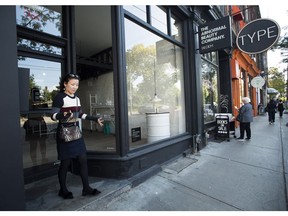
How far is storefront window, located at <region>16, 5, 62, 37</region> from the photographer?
12.7 feet

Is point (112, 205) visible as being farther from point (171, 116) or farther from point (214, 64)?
point (214, 64)

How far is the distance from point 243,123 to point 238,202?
16.9ft

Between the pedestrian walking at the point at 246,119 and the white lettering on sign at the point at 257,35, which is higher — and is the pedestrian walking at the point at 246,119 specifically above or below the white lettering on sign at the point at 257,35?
below

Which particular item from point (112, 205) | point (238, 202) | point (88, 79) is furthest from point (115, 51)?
point (88, 79)

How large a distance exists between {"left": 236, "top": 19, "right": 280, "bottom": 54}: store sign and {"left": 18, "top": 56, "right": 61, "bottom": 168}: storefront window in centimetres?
534

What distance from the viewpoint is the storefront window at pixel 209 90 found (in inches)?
288

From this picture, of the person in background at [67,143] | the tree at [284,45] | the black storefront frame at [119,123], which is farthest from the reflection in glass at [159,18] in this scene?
the tree at [284,45]

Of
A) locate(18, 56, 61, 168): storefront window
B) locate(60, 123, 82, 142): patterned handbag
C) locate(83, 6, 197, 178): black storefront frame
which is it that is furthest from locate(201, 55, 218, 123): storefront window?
locate(60, 123, 82, 142): patterned handbag

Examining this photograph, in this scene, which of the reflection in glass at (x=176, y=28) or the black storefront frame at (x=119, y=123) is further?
the reflection in glass at (x=176, y=28)

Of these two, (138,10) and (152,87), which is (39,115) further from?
(138,10)

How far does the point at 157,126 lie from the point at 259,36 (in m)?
3.94

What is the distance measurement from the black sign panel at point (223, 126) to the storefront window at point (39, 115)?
5.64 metres

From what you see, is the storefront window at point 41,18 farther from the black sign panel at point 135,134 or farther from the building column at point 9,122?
the black sign panel at point 135,134

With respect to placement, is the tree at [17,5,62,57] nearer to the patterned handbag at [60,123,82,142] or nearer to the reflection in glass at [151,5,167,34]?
the patterned handbag at [60,123,82,142]
